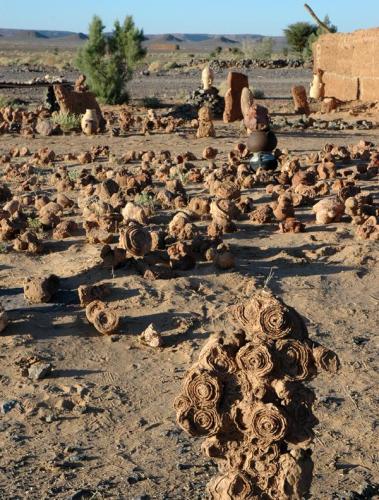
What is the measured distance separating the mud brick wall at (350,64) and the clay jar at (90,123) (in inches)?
236

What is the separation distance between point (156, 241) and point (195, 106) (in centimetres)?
1194

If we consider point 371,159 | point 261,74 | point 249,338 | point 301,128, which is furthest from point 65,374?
point 261,74

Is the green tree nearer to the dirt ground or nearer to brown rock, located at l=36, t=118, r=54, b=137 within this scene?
brown rock, located at l=36, t=118, r=54, b=137

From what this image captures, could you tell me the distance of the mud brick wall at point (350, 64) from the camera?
17922 mm

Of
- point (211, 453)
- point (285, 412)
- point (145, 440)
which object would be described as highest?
point (285, 412)

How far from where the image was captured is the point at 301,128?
53.8ft

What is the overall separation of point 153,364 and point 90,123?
36.2ft

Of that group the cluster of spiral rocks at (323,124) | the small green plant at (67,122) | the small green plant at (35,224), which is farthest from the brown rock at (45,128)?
the small green plant at (35,224)

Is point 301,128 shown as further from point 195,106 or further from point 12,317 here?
point 12,317

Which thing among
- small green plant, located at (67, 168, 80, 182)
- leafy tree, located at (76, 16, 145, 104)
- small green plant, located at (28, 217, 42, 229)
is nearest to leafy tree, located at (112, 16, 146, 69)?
leafy tree, located at (76, 16, 145, 104)

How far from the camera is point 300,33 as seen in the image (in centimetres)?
4750

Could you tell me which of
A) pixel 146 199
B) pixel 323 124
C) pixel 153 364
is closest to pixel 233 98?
pixel 323 124

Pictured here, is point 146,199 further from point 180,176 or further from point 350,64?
point 350,64

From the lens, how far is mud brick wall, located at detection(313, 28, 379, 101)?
17922 millimetres
